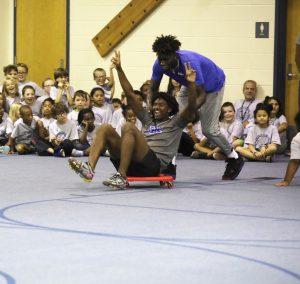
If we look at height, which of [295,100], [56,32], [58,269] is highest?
[56,32]

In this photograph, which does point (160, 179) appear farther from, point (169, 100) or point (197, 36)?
point (197, 36)

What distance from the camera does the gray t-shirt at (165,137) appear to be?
7.34 metres

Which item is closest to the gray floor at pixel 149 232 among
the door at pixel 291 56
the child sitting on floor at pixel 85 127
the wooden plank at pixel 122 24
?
the child sitting on floor at pixel 85 127

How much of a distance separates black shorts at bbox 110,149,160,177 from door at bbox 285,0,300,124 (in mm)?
5254

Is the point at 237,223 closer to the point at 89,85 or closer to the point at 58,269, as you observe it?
the point at 58,269

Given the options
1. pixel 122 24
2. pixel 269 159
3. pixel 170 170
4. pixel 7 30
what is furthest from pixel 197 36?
→ pixel 170 170

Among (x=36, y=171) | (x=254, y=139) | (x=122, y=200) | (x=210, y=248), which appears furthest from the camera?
(x=254, y=139)

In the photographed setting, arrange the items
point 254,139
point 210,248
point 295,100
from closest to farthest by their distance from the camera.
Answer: point 210,248 → point 254,139 → point 295,100

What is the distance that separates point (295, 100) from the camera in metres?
12.0

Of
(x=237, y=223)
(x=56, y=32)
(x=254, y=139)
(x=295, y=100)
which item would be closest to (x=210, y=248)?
(x=237, y=223)

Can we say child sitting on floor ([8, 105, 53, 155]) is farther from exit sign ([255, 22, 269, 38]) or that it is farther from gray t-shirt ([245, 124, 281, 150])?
exit sign ([255, 22, 269, 38])

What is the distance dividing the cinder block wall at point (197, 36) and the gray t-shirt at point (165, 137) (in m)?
4.83

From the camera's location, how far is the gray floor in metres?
3.89

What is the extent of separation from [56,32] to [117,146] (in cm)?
627
